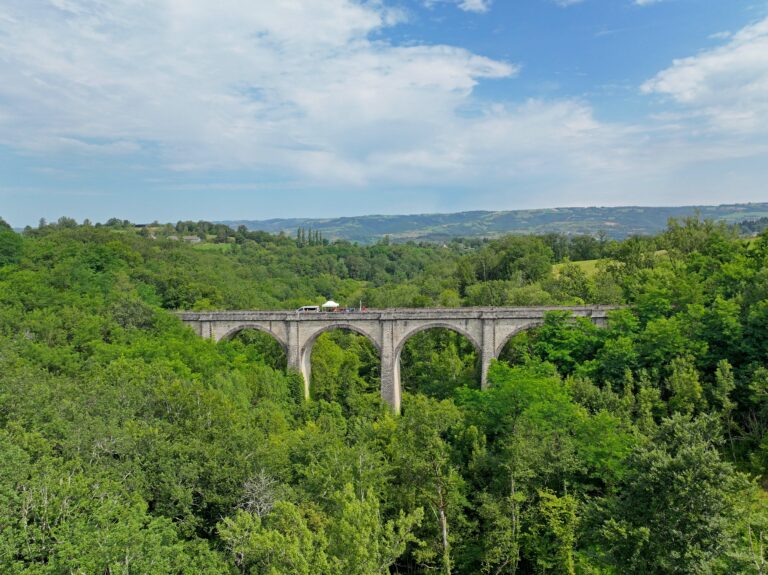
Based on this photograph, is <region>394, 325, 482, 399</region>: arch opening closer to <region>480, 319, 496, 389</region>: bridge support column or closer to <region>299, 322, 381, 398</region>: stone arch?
<region>480, 319, 496, 389</region>: bridge support column

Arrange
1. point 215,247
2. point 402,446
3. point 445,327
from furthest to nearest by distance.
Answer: point 215,247, point 445,327, point 402,446

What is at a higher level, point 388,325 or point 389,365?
point 388,325

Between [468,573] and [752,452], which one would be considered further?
[752,452]

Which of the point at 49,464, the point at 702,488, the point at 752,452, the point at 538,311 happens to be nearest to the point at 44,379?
the point at 49,464

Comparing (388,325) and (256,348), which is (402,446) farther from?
(256,348)

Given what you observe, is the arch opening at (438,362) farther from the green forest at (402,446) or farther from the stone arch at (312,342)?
the stone arch at (312,342)

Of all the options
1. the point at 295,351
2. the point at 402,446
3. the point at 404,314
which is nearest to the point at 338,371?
the point at 295,351

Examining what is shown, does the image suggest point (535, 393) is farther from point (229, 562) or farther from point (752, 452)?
point (229, 562)
